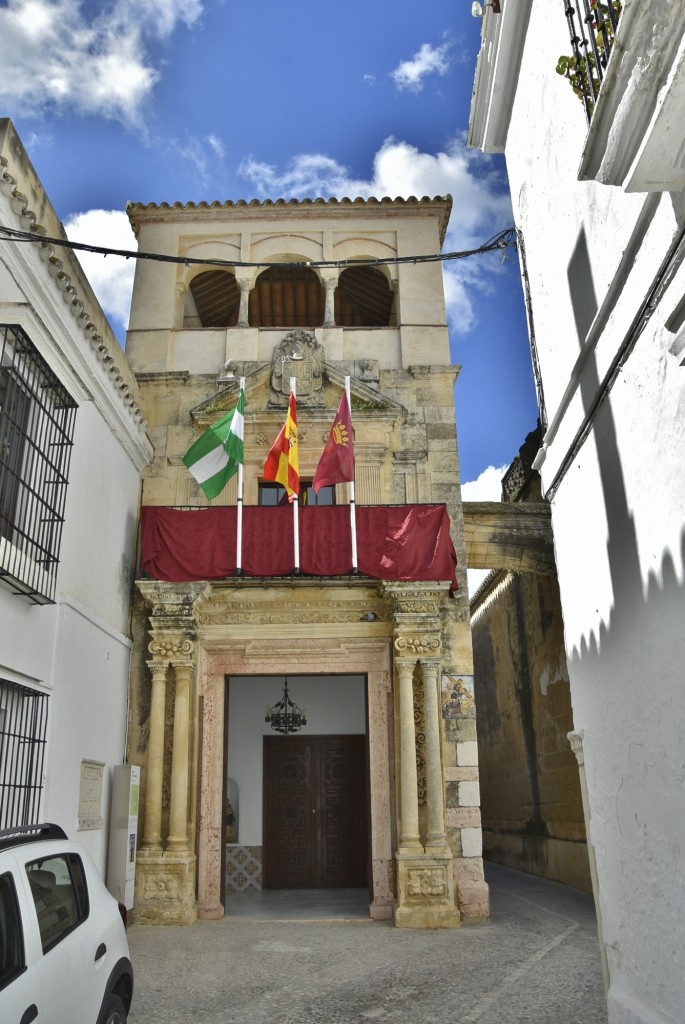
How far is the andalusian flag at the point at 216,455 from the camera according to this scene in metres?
8.84

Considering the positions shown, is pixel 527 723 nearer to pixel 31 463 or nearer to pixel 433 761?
pixel 433 761

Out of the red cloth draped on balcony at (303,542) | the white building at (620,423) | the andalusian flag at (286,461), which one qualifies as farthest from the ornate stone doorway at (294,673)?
the white building at (620,423)

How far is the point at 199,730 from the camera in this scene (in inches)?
360

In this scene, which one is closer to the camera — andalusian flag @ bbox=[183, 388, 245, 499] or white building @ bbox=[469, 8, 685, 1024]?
white building @ bbox=[469, 8, 685, 1024]

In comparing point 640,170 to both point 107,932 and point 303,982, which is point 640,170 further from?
point 303,982

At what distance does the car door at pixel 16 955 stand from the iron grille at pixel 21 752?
3275 millimetres

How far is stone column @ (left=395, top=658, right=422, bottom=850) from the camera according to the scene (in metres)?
8.41

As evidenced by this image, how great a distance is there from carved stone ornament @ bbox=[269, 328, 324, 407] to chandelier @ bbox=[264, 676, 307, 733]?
3.99m

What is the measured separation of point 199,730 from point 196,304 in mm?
7404

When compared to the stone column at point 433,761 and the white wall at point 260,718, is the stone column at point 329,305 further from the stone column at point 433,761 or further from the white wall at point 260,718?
the white wall at point 260,718

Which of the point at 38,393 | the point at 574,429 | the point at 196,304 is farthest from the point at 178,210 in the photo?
the point at 574,429

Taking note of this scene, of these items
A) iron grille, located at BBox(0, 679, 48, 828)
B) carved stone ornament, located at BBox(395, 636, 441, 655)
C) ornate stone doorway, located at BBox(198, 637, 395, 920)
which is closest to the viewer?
iron grille, located at BBox(0, 679, 48, 828)

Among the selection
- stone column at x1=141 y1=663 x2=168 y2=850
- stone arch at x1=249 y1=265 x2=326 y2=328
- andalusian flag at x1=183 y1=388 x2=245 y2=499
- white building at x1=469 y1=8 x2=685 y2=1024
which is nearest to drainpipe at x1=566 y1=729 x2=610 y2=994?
white building at x1=469 y1=8 x2=685 y2=1024

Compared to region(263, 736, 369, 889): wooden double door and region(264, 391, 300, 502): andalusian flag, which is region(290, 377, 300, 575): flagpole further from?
region(263, 736, 369, 889): wooden double door
